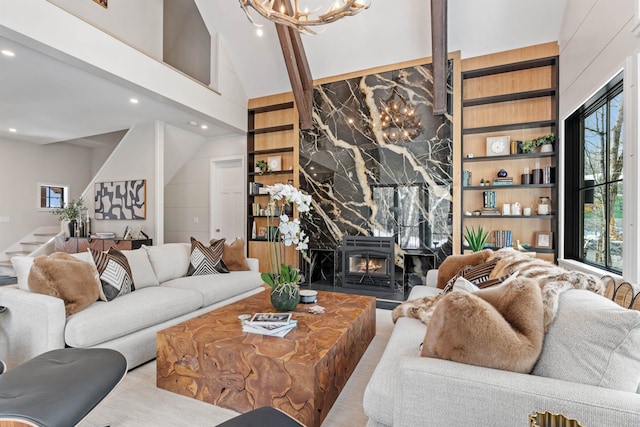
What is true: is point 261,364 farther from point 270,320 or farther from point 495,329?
point 495,329

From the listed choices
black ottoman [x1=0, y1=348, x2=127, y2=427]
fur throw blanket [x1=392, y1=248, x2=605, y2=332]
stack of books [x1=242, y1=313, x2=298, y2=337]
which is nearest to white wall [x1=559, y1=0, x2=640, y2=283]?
fur throw blanket [x1=392, y1=248, x2=605, y2=332]

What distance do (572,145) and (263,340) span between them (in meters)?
4.20

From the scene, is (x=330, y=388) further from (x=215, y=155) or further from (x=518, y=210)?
(x=215, y=155)

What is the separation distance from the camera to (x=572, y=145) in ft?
12.3

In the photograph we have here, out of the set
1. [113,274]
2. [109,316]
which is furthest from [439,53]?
[109,316]

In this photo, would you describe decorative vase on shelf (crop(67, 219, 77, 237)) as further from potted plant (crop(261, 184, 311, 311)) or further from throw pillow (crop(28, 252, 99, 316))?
potted plant (crop(261, 184, 311, 311))

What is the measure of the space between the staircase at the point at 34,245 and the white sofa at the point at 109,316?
17.2 feet

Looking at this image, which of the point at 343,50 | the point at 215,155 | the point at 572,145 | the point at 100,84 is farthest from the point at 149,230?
the point at 572,145

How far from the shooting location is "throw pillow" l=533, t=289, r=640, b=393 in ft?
3.16

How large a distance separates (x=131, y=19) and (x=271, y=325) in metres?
5.14

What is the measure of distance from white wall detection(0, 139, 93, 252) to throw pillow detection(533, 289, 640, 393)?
752 centimetres

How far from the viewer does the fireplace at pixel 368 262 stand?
4.62 meters

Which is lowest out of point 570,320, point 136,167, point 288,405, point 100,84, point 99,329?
point 288,405

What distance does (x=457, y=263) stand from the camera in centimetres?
285
